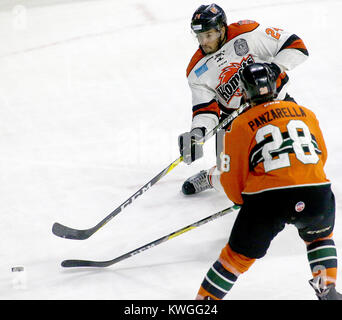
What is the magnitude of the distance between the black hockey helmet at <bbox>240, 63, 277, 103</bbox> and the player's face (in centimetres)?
92

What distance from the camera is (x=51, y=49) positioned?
21.8ft

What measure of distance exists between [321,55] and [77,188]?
2.75 meters

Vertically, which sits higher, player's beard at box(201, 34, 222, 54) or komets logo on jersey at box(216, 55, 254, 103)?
player's beard at box(201, 34, 222, 54)

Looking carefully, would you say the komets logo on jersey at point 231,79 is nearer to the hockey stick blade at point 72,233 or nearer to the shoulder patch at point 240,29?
the shoulder patch at point 240,29

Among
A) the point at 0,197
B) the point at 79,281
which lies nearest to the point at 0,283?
the point at 79,281

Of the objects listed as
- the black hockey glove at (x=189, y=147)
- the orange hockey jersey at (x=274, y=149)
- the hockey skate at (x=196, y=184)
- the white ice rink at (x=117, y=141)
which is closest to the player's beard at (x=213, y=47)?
the black hockey glove at (x=189, y=147)

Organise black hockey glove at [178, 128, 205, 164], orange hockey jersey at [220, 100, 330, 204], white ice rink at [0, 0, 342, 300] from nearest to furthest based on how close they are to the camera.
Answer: orange hockey jersey at [220, 100, 330, 204], white ice rink at [0, 0, 342, 300], black hockey glove at [178, 128, 205, 164]

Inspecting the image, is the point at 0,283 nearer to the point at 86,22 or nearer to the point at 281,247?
the point at 281,247

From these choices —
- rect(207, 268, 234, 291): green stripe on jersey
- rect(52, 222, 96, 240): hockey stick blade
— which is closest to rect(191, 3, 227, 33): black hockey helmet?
rect(52, 222, 96, 240): hockey stick blade

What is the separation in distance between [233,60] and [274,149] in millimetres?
1227

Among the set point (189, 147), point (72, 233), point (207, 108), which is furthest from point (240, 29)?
point (72, 233)

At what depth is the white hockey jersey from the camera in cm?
370

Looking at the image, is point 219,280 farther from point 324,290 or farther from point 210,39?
point 210,39

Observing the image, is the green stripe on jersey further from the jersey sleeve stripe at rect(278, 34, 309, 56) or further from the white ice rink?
the jersey sleeve stripe at rect(278, 34, 309, 56)
